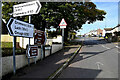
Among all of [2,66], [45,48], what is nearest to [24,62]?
[2,66]

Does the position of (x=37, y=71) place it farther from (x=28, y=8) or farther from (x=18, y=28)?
(x=28, y=8)

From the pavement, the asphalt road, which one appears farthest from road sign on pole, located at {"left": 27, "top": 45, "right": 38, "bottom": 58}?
the asphalt road

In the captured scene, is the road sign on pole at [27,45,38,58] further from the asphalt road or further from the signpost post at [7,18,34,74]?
the asphalt road

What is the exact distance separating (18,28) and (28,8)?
1.01 meters

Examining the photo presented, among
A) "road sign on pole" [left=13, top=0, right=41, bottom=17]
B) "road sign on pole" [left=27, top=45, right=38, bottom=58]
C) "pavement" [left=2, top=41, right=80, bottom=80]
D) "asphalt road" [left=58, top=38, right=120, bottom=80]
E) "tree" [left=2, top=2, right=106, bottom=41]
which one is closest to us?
"road sign on pole" [left=13, top=0, right=41, bottom=17]

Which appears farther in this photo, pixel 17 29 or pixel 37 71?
pixel 37 71

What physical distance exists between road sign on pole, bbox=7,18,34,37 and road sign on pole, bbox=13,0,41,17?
416mm

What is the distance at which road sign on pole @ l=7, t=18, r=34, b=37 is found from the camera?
402cm

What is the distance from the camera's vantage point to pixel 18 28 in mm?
4453

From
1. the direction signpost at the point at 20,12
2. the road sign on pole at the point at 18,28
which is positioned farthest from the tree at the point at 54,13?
the direction signpost at the point at 20,12

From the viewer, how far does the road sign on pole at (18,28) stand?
402 centimetres

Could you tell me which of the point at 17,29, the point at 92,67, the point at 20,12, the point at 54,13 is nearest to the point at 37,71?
the point at 17,29

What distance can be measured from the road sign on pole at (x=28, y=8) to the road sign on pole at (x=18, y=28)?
16.4 inches

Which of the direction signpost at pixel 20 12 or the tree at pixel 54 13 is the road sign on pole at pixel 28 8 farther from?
the tree at pixel 54 13
